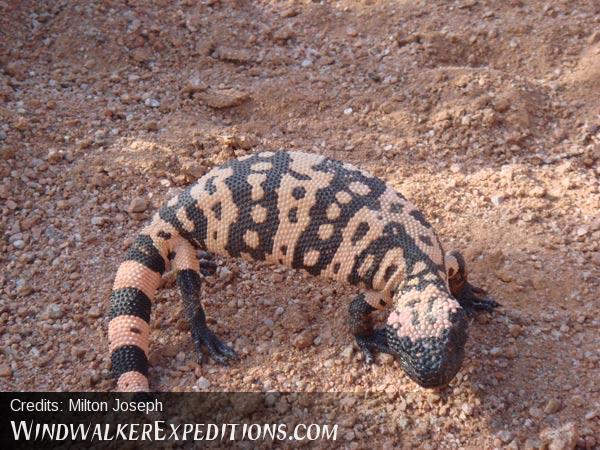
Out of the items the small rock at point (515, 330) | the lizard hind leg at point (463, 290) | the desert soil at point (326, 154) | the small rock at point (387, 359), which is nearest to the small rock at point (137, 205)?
the desert soil at point (326, 154)

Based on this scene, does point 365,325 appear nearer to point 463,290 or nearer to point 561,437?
point 463,290

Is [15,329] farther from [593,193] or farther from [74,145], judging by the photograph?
[593,193]

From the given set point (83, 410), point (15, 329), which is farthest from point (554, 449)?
point (15, 329)

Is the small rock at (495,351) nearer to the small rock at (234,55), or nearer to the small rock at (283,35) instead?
the small rock at (234,55)

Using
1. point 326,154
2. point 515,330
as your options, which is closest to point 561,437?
point 515,330

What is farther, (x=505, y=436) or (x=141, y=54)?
(x=141, y=54)

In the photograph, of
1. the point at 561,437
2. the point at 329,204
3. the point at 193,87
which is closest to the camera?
the point at 561,437
